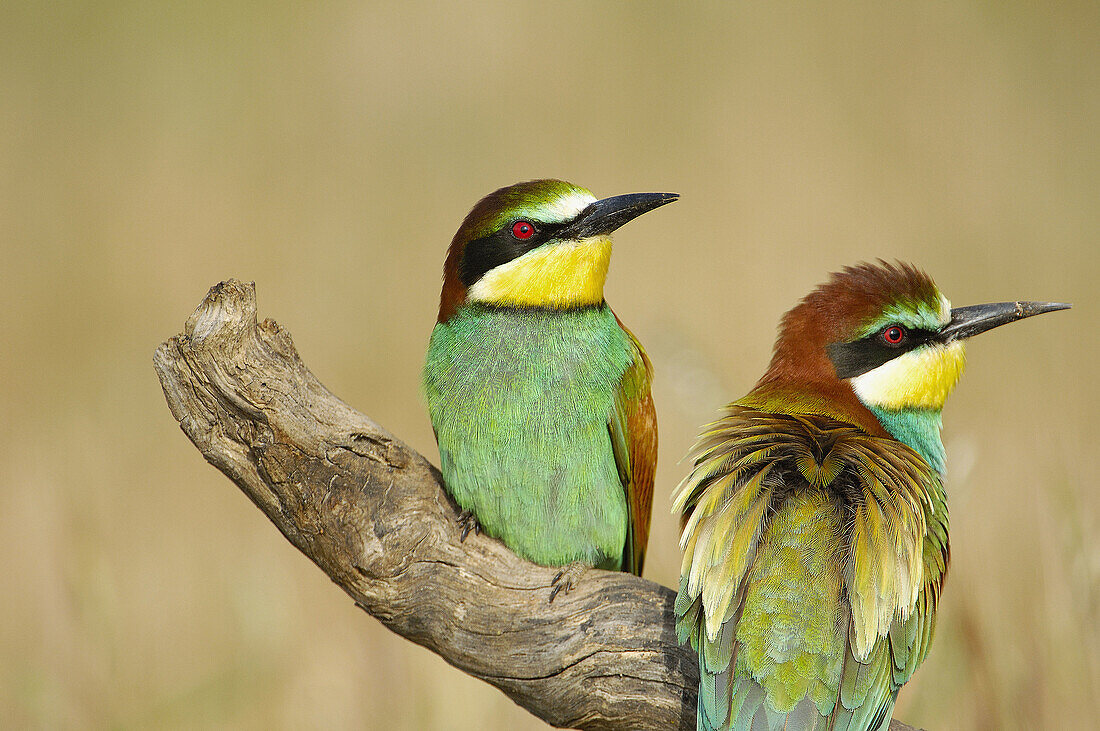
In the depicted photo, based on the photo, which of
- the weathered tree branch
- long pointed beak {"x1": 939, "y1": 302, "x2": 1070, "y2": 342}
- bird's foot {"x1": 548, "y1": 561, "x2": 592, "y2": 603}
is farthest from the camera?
long pointed beak {"x1": 939, "y1": 302, "x2": 1070, "y2": 342}

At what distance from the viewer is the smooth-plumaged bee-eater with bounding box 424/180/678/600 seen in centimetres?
228

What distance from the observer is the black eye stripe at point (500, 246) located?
233 centimetres

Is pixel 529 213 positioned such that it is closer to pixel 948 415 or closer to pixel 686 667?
pixel 686 667

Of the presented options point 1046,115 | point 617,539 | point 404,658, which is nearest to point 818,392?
point 617,539

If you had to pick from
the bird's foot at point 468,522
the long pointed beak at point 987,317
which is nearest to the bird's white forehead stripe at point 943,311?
the long pointed beak at point 987,317

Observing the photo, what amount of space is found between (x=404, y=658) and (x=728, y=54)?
198 inches

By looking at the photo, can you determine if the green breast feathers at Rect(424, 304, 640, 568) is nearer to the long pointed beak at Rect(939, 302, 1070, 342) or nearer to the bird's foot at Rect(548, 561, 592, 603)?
the bird's foot at Rect(548, 561, 592, 603)

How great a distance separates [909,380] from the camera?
2.21 m

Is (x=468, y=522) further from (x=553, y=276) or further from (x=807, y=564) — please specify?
(x=807, y=564)

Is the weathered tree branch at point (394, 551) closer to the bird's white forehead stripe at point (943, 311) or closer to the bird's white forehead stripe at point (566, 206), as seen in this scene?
the bird's white forehead stripe at point (566, 206)

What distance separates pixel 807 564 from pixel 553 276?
0.87 m

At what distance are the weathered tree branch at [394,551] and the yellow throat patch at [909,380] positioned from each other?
23.6 inches

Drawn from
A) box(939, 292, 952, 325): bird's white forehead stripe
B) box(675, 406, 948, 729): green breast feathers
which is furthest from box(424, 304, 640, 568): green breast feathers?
box(939, 292, 952, 325): bird's white forehead stripe

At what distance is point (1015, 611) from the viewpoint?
228cm
